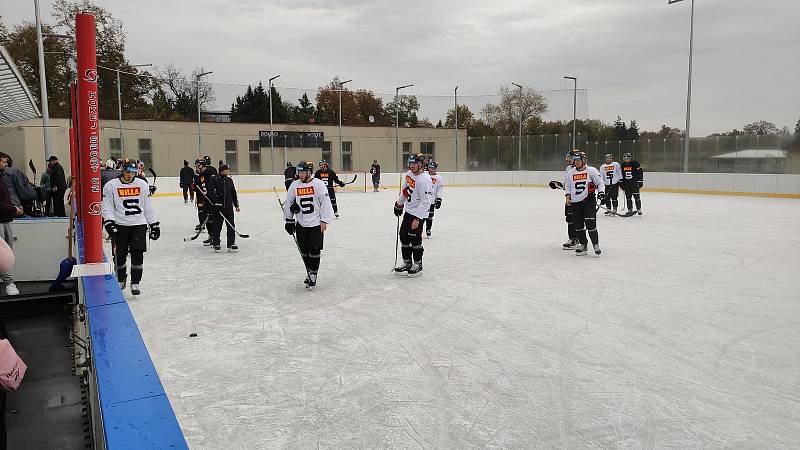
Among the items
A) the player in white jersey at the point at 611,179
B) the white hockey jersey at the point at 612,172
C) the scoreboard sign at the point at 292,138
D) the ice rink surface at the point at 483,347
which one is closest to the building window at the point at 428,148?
the scoreboard sign at the point at 292,138

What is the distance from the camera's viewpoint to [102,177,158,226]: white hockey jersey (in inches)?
256

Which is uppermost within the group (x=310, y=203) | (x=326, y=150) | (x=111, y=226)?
(x=326, y=150)

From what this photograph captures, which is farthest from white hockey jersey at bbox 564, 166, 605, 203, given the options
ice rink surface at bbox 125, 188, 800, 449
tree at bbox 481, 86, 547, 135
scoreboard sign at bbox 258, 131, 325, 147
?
tree at bbox 481, 86, 547, 135

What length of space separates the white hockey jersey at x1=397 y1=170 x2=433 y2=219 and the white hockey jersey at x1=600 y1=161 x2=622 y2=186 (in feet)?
23.4

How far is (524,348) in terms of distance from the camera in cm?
459

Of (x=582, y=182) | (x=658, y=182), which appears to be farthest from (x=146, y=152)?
(x=658, y=182)

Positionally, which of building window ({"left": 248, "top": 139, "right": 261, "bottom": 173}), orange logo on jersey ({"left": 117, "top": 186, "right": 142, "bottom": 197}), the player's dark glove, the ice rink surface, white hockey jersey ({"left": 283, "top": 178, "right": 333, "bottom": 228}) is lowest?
the ice rink surface

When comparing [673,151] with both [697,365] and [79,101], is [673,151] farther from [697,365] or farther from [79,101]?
[79,101]

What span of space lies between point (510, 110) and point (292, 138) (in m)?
19.6

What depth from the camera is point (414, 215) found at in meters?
7.61

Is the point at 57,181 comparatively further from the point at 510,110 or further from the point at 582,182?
the point at 510,110

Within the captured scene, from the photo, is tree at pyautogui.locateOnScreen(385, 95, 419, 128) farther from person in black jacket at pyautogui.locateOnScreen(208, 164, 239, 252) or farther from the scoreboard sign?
person in black jacket at pyautogui.locateOnScreen(208, 164, 239, 252)

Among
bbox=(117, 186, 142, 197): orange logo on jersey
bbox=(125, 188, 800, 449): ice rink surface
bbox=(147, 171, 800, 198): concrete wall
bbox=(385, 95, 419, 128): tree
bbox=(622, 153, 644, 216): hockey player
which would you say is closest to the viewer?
bbox=(125, 188, 800, 449): ice rink surface

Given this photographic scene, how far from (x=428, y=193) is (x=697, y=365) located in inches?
167
